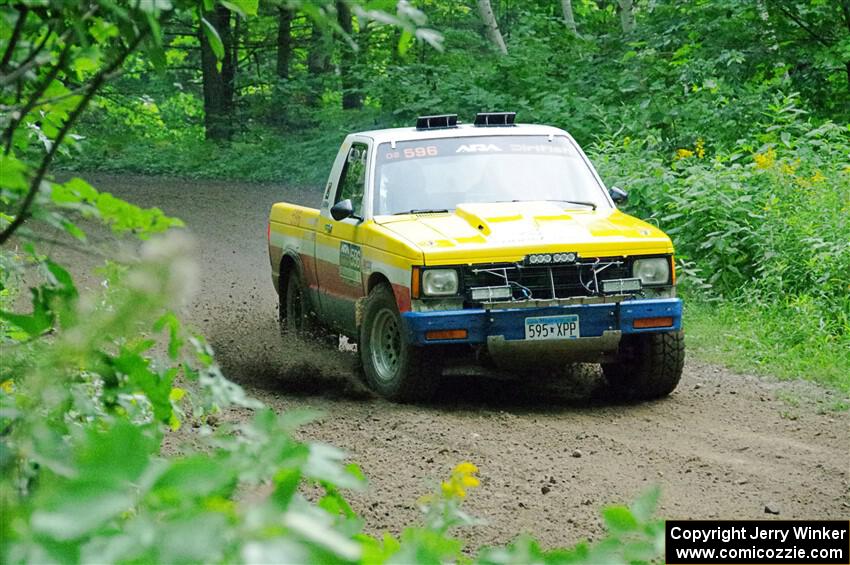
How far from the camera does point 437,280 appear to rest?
8234mm

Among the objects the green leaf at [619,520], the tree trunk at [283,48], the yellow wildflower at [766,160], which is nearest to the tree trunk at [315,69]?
the tree trunk at [283,48]

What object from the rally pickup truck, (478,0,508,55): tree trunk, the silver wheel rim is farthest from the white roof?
(478,0,508,55): tree trunk

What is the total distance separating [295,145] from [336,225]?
63.7ft

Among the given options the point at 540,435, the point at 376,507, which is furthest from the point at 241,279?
the point at 376,507

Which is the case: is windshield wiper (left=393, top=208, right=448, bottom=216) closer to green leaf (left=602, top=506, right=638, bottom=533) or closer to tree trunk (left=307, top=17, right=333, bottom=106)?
green leaf (left=602, top=506, right=638, bottom=533)

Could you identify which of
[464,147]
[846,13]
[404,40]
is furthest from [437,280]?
[846,13]

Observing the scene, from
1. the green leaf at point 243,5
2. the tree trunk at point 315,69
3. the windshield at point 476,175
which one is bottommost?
the windshield at point 476,175

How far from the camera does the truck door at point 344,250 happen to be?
9359 mm

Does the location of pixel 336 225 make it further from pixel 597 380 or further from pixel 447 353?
pixel 597 380

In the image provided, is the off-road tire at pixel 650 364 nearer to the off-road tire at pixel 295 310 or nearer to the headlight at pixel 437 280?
the headlight at pixel 437 280

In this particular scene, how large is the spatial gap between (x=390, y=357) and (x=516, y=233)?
49.9 inches

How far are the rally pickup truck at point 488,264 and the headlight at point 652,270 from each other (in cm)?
1

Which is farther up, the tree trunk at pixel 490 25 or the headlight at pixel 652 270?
the tree trunk at pixel 490 25

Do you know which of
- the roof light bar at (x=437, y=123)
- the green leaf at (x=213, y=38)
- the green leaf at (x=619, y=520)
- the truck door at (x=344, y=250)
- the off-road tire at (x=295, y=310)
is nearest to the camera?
the green leaf at (x=619, y=520)
